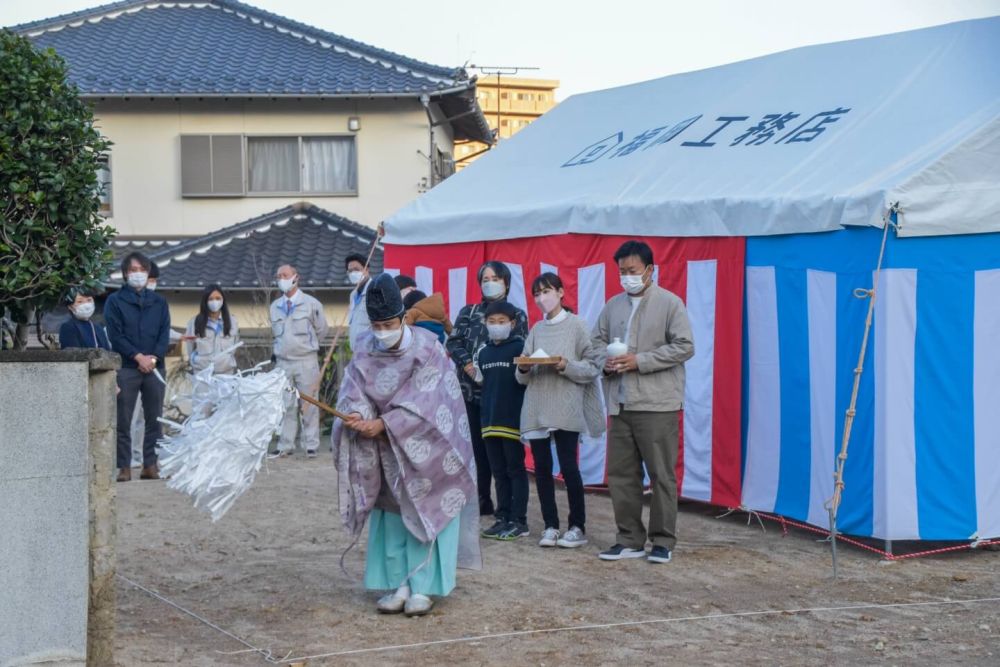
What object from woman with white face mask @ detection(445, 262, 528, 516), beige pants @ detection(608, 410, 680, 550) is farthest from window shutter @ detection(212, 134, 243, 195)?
Answer: beige pants @ detection(608, 410, 680, 550)

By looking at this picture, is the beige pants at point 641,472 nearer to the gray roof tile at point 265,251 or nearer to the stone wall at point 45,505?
the stone wall at point 45,505

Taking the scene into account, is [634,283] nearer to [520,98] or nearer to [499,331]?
[499,331]

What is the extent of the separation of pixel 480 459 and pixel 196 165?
11217 mm

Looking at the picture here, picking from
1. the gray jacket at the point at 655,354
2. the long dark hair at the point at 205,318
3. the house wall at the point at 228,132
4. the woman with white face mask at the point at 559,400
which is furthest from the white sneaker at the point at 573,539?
the house wall at the point at 228,132

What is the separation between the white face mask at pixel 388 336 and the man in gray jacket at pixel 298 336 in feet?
19.0

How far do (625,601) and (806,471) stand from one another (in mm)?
1908

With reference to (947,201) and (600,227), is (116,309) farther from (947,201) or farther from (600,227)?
(947,201)

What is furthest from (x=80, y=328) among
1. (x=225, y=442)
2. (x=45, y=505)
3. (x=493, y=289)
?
(x=45, y=505)

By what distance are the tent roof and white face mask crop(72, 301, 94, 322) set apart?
10.1ft

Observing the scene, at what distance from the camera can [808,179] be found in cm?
793

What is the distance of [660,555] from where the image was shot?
7262mm

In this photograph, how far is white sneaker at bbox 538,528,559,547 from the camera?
7.73 metres

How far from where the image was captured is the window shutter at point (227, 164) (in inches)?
727

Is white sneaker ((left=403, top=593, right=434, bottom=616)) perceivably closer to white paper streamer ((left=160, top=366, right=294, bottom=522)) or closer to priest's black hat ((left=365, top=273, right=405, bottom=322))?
white paper streamer ((left=160, top=366, right=294, bottom=522))
